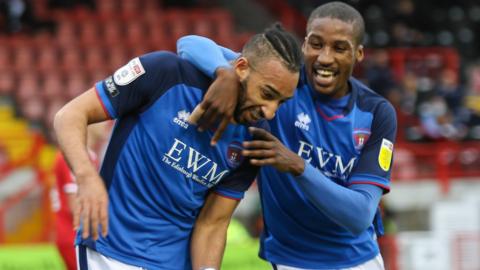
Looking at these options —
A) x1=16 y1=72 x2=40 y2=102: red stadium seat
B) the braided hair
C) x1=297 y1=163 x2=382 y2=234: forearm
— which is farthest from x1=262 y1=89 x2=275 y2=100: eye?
x1=16 y1=72 x2=40 y2=102: red stadium seat

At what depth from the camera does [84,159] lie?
13.9 feet

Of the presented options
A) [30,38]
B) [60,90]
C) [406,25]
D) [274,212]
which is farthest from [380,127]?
[406,25]

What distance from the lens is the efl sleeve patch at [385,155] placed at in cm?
504

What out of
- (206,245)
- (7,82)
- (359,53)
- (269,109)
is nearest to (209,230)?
(206,245)

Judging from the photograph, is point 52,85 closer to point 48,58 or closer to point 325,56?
point 48,58

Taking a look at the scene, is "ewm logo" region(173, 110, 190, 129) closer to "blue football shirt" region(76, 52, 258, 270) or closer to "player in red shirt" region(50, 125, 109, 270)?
"blue football shirt" region(76, 52, 258, 270)

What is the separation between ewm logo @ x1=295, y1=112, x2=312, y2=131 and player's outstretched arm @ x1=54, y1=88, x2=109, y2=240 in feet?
3.41

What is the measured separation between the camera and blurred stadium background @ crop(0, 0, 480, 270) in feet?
39.7

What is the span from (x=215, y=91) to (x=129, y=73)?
38 centimetres

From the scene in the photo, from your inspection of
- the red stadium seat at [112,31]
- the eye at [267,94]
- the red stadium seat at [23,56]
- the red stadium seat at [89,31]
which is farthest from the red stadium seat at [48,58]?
the eye at [267,94]

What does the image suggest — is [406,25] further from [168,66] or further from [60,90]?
[168,66]

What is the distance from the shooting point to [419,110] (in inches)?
636

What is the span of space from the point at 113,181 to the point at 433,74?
45.0 feet

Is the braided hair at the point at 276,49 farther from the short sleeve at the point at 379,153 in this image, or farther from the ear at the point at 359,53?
the short sleeve at the point at 379,153
